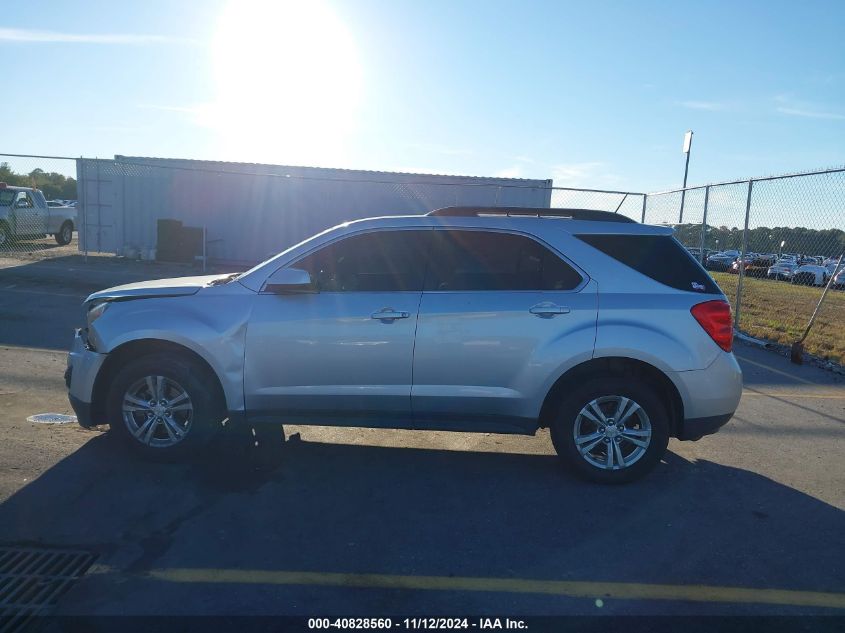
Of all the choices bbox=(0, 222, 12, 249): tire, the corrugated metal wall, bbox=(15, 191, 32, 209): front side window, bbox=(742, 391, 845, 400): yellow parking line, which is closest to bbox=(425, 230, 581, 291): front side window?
bbox=(742, 391, 845, 400): yellow parking line

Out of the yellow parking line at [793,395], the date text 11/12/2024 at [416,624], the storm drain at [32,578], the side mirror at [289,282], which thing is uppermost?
the side mirror at [289,282]

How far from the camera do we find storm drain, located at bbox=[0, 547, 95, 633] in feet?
10.3

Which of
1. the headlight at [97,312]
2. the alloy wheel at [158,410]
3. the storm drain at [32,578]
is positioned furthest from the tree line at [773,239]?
the storm drain at [32,578]

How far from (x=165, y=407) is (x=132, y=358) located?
0.45 m

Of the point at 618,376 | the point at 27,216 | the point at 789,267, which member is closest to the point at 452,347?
the point at 618,376

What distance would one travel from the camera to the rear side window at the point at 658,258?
4797 mm

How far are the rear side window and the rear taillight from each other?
12cm

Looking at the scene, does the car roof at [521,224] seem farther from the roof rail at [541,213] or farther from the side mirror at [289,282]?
the side mirror at [289,282]

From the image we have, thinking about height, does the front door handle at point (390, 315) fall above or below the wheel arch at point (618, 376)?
above

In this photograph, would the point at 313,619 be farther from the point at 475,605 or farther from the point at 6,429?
the point at 6,429

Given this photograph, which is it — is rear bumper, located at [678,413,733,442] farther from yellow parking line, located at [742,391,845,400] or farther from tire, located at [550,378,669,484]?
yellow parking line, located at [742,391,845,400]

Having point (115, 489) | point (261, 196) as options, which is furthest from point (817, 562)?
point (261, 196)

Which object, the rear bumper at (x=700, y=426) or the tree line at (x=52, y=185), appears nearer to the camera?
the rear bumper at (x=700, y=426)

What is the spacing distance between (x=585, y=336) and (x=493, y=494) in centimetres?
127
